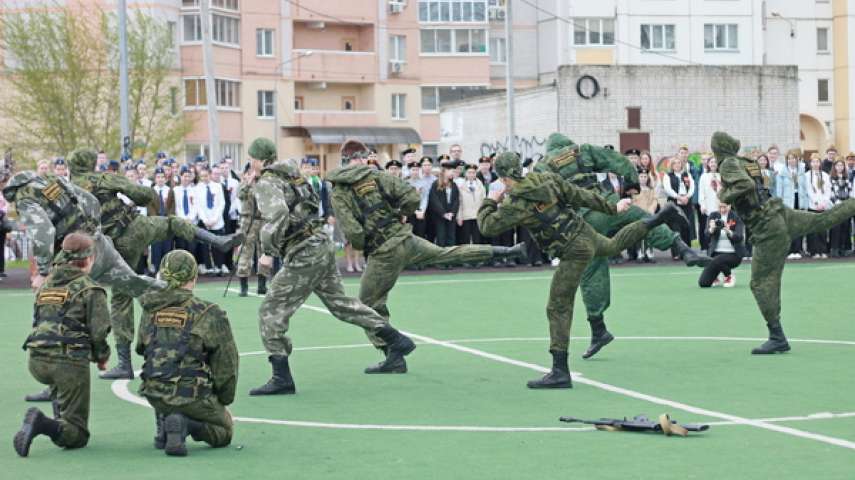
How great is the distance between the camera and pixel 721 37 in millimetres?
80250

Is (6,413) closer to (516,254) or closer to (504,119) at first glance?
(516,254)

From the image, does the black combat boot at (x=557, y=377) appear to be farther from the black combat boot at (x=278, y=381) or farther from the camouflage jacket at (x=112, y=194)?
the camouflage jacket at (x=112, y=194)

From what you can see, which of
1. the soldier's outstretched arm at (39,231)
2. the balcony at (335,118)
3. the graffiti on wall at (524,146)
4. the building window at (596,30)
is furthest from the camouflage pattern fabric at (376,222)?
the building window at (596,30)

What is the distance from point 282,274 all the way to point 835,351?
5869 mm

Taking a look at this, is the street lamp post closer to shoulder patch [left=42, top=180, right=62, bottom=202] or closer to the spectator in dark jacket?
the spectator in dark jacket

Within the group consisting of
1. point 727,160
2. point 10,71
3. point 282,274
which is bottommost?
point 282,274

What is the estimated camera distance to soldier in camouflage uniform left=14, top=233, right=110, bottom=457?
999 centimetres

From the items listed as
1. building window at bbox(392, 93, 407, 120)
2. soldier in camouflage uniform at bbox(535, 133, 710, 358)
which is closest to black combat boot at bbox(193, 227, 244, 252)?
soldier in camouflage uniform at bbox(535, 133, 710, 358)

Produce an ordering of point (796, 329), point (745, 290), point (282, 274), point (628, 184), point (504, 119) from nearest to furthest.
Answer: point (282, 274), point (628, 184), point (796, 329), point (745, 290), point (504, 119)

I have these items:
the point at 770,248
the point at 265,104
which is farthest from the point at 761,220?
the point at 265,104

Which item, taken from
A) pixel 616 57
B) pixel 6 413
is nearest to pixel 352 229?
pixel 6 413

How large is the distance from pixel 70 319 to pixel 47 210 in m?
2.95

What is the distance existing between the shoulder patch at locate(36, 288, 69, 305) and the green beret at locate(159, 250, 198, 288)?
76 centimetres

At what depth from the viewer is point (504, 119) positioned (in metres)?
53.1
